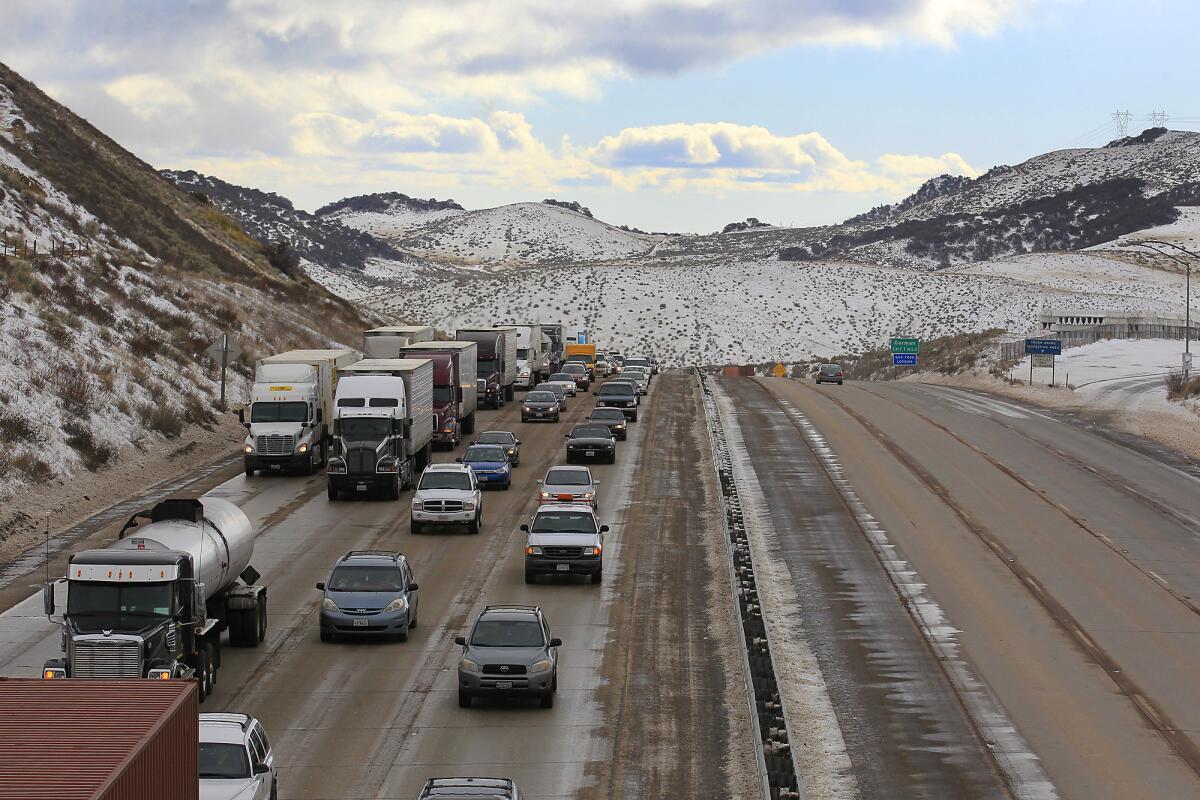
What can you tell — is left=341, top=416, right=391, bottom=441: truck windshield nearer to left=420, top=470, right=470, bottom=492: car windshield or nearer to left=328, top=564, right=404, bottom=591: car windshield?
left=420, top=470, right=470, bottom=492: car windshield

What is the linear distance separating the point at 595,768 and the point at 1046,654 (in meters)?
11.5

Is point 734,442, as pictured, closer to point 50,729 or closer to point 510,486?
point 510,486

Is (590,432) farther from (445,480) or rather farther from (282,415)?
(445,480)

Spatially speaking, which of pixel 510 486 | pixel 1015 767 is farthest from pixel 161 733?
pixel 510 486

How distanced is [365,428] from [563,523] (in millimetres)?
11771

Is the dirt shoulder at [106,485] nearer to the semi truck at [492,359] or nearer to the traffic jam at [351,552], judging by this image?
the traffic jam at [351,552]

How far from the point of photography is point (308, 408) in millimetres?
47812

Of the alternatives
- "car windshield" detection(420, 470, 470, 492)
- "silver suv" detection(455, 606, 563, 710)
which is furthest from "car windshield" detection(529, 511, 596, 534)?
"silver suv" detection(455, 606, 563, 710)

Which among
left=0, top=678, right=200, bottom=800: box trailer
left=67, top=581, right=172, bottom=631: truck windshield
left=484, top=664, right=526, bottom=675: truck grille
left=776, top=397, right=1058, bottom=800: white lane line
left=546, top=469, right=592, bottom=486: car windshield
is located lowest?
left=776, top=397, right=1058, bottom=800: white lane line

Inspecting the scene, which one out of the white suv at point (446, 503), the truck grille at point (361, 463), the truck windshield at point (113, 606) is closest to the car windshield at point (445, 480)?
the white suv at point (446, 503)

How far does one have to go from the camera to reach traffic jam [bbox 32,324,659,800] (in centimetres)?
2100

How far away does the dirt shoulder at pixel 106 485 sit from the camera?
3725 cm

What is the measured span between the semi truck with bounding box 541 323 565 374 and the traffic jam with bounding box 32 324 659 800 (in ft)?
104

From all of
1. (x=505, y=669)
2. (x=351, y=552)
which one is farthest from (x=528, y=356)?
(x=505, y=669)
